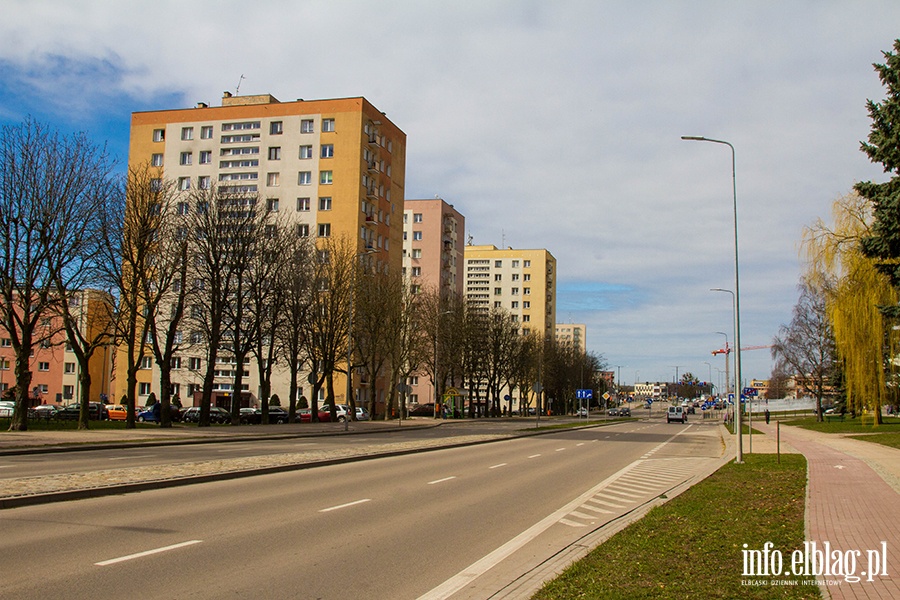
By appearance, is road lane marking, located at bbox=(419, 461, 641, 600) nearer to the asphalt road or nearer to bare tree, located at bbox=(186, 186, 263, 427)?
the asphalt road

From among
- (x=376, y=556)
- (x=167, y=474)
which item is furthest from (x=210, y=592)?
(x=167, y=474)

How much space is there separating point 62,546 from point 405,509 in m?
5.39

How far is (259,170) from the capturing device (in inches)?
2813

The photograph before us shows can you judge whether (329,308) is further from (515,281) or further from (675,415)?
(515,281)

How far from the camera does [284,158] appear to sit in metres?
71.0

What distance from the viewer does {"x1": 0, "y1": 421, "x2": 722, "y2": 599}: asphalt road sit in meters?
7.05

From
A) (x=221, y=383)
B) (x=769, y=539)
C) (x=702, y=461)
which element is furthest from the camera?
(x=221, y=383)

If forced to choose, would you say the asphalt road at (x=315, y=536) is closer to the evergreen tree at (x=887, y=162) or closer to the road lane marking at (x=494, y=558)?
the road lane marking at (x=494, y=558)

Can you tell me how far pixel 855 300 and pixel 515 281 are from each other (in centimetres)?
10682

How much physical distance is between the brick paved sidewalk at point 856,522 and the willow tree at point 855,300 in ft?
48.8

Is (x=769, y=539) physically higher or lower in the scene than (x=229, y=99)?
lower

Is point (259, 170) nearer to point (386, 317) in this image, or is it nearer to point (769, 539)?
point (386, 317)

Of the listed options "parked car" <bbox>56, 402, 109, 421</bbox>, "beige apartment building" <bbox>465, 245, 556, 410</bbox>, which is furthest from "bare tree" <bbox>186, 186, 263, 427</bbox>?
"beige apartment building" <bbox>465, 245, 556, 410</bbox>

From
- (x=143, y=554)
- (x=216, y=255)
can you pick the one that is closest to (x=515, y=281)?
(x=216, y=255)
